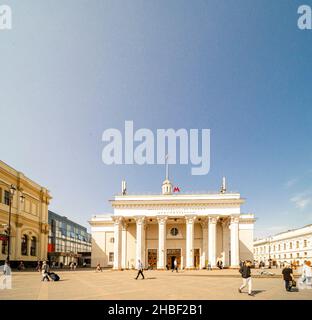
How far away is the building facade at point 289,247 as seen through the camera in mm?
76875

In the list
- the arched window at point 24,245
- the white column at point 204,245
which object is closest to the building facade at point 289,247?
the white column at point 204,245

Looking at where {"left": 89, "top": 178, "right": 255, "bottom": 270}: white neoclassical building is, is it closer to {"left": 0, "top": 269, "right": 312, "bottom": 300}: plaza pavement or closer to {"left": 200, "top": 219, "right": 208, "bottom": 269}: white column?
{"left": 200, "top": 219, "right": 208, "bottom": 269}: white column

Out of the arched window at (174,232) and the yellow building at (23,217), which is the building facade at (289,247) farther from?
the yellow building at (23,217)

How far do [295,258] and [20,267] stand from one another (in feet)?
218

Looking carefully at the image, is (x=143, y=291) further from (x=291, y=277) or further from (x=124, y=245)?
(x=124, y=245)

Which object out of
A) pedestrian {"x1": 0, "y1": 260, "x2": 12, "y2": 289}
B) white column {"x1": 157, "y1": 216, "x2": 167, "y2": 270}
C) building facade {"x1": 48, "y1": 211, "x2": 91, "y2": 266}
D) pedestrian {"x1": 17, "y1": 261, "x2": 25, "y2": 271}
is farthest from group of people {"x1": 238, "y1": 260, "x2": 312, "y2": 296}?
building facade {"x1": 48, "y1": 211, "x2": 91, "y2": 266}

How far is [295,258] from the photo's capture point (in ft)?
273

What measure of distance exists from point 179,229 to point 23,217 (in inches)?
931

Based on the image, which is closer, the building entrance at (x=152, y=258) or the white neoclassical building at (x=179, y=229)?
the white neoclassical building at (x=179, y=229)

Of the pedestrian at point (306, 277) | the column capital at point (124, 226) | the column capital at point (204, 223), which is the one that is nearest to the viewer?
the pedestrian at point (306, 277)

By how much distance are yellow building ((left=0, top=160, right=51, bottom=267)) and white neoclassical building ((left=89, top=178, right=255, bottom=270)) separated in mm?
11781
